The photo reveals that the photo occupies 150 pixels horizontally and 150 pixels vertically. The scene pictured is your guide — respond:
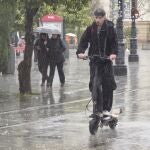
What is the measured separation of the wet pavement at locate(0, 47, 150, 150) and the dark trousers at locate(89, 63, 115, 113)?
445 mm

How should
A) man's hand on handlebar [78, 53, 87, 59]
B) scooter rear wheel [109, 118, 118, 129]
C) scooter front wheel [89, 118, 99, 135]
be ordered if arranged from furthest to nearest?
scooter rear wheel [109, 118, 118, 129] < man's hand on handlebar [78, 53, 87, 59] < scooter front wheel [89, 118, 99, 135]

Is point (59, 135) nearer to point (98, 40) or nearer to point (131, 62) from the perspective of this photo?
point (98, 40)

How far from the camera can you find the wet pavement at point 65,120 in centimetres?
903

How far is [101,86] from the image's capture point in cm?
1002

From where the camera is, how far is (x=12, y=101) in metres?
14.6

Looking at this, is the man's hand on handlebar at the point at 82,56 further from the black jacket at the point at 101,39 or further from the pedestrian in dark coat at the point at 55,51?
the pedestrian in dark coat at the point at 55,51

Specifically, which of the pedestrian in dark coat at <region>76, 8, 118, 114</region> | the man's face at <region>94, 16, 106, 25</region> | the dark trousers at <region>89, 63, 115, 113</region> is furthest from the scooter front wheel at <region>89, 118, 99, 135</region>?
the man's face at <region>94, 16, 106, 25</region>

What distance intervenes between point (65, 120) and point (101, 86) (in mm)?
1615

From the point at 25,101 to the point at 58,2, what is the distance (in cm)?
259

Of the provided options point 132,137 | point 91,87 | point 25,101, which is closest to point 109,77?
point 91,87

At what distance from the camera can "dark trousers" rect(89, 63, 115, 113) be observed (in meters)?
9.91

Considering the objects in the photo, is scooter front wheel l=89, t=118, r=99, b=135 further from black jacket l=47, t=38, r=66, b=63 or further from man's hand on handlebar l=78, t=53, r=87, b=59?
black jacket l=47, t=38, r=66, b=63

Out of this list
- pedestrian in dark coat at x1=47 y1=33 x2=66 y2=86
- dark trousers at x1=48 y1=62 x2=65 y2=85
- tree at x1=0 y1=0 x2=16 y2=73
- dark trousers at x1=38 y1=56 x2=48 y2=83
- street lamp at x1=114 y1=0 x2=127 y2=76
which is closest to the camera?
tree at x1=0 y1=0 x2=16 y2=73

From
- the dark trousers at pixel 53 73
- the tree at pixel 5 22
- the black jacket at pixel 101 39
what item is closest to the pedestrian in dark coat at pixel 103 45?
the black jacket at pixel 101 39
